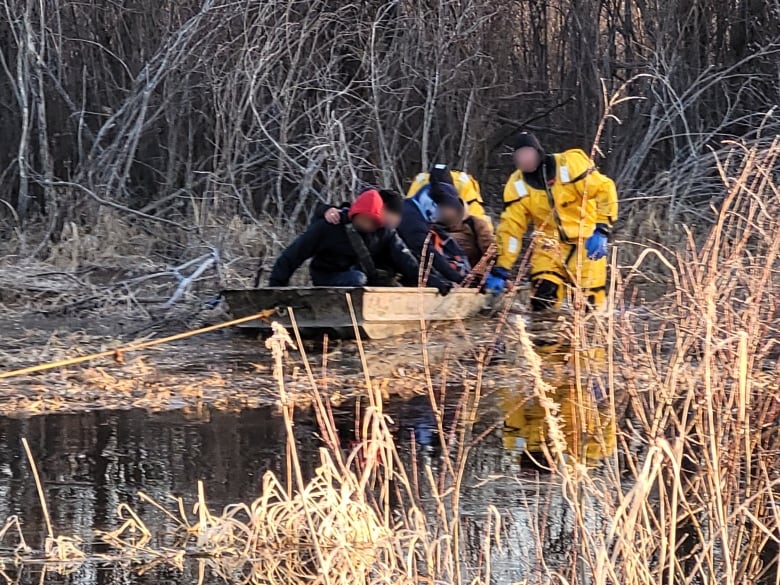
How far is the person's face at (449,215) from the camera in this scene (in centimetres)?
1058

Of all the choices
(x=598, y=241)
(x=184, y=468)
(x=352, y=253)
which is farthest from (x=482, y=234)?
(x=184, y=468)

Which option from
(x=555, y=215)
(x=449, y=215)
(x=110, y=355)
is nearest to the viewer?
(x=110, y=355)

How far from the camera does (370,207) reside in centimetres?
935

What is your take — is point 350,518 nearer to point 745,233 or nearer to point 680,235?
point 745,233

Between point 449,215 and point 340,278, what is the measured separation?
1312mm

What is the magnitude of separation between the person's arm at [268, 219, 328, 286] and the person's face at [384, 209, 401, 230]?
20.0 inches

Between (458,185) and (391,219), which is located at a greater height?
(458,185)

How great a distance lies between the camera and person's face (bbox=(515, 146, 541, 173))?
34.0 feet

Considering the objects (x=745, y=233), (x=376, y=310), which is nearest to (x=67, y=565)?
(x=745, y=233)

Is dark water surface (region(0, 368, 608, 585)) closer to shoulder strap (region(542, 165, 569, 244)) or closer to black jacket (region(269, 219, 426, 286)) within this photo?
black jacket (region(269, 219, 426, 286))

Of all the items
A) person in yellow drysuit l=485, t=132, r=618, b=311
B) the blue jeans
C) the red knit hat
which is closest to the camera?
the red knit hat

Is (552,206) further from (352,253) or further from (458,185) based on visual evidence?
(352,253)

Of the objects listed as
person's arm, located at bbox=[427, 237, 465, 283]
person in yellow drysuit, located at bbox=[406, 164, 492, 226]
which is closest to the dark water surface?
person's arm, located at bbox=[427, 237, 465, 283]

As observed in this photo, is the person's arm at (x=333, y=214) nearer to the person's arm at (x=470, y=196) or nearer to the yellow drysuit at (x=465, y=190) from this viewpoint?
the yellow drysuit at (x=465, y=190)
